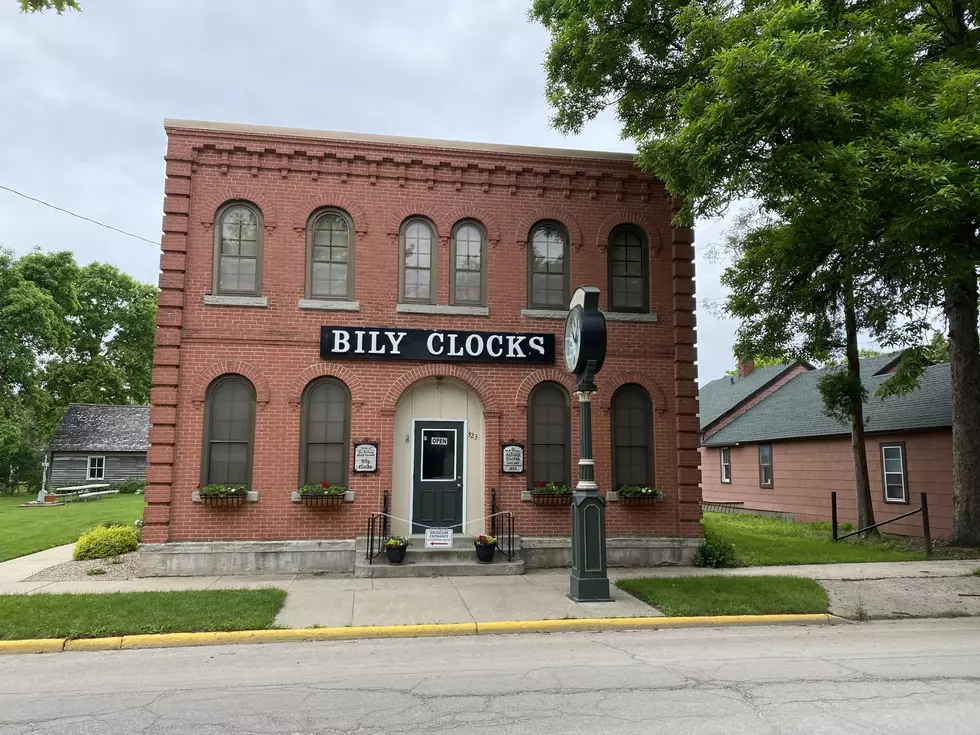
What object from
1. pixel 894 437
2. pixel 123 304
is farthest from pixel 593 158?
pixel 123 304

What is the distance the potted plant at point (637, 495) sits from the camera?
12.5 meters

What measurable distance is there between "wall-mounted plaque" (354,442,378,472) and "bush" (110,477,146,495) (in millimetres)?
31901

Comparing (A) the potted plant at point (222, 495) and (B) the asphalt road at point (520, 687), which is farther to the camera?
(A) the potted plant at point (222, 495)

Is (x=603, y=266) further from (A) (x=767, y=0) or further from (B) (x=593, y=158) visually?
(A) (x=767, y=0)

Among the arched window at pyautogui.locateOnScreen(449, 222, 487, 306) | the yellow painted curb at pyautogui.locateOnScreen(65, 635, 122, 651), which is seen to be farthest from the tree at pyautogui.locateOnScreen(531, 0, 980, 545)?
the yellow painted curb at pyautogui.locateOnScreen(65, 635, 122, 651)

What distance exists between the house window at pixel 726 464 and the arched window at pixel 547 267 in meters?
18.1

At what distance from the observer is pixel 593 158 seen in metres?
13.3

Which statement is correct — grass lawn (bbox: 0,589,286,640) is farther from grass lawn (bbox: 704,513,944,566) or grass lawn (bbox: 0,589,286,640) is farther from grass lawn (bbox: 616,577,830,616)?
grass lawn (bbox: 704,513,944,566)

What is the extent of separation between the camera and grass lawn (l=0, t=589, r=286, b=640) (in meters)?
7.78

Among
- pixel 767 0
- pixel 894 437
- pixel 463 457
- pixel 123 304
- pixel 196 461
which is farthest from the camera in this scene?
pixel 123 304

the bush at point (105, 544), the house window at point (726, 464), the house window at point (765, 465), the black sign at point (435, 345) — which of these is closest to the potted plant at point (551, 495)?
the black sign at point (435, 345)

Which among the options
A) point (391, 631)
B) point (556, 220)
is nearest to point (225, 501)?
point (391, 631)

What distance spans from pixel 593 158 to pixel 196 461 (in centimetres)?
912

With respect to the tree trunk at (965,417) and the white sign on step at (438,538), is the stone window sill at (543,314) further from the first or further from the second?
the tree trunk at (965,417)
